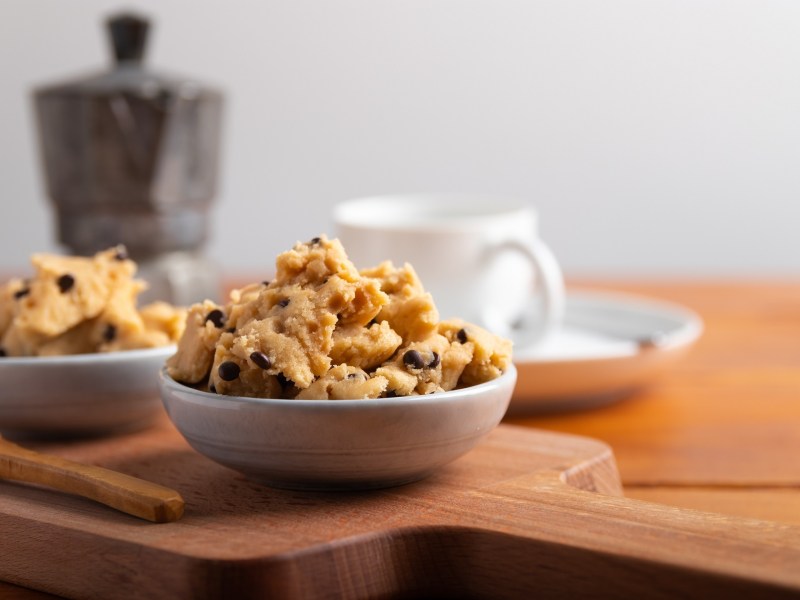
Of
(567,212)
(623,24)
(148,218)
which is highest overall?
(623,24)

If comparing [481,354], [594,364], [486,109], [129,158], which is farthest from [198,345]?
[486,109]

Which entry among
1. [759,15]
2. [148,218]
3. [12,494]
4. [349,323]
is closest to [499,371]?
[349,323]

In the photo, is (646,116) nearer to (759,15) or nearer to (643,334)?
(759,15)

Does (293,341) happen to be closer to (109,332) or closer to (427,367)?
(427,367)

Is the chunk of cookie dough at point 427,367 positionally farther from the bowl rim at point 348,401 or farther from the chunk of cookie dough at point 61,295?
the chunk of cookie dough at point 61,295

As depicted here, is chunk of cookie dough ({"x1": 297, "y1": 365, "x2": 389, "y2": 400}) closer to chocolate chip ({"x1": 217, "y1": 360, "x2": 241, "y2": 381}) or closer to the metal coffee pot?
chocolate chip ({"x1": 217, "y1": 360, "x2": 241, "y2": 381})

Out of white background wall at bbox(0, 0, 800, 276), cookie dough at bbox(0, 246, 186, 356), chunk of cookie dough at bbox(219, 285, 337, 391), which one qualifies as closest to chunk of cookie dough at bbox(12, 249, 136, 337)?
cookie dough at bbox(0, 246, 186, 356)
